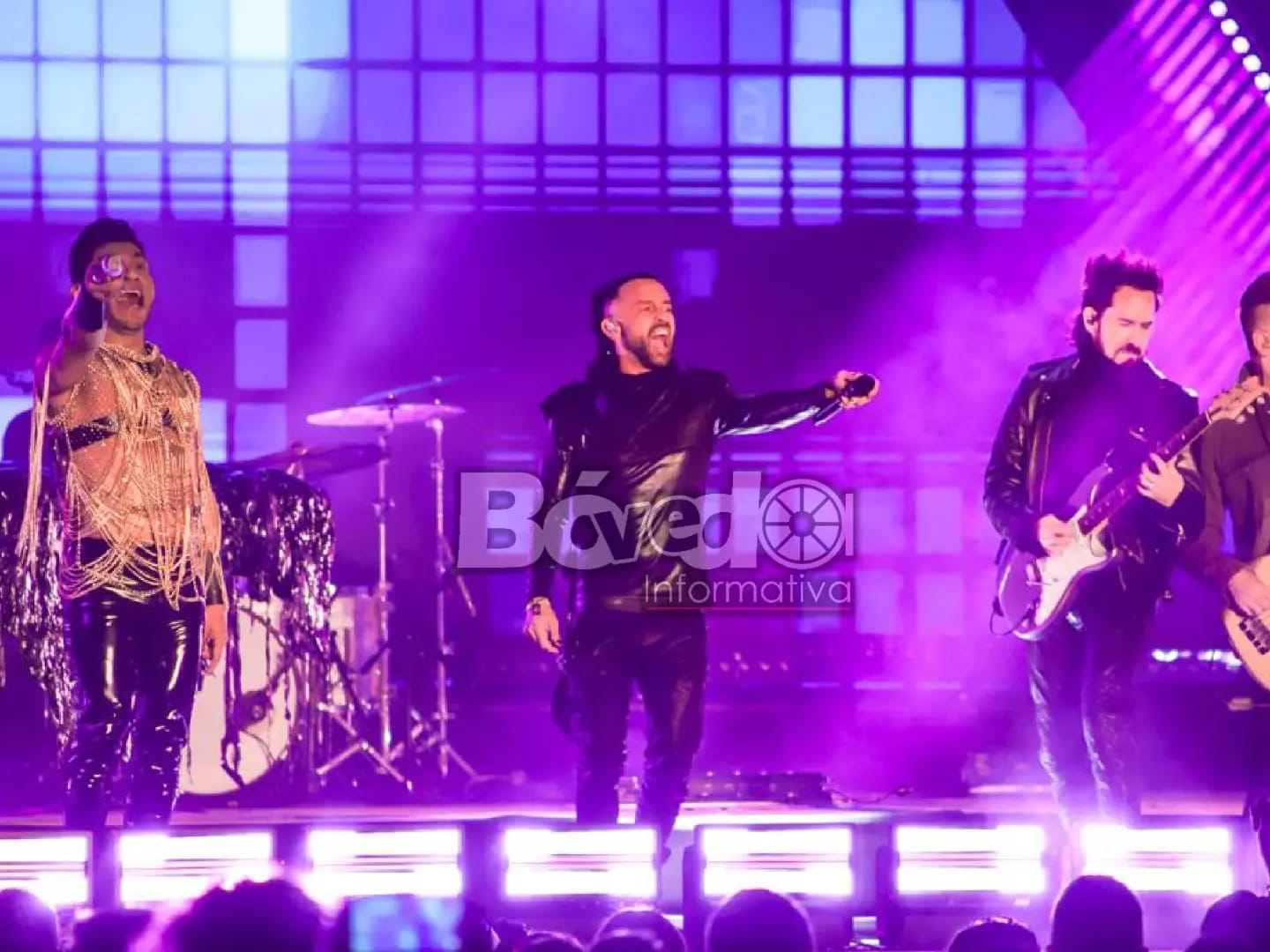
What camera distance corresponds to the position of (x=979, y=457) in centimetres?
1309

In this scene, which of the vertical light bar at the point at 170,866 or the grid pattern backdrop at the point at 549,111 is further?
the grid pattern backdrop at the point at 549,111

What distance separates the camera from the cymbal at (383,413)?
9.57 m

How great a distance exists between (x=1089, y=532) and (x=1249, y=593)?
0.53 metres

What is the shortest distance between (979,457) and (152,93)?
6.42 m

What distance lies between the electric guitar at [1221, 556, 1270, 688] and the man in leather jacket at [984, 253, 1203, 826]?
244 mm

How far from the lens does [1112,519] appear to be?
5.92 m

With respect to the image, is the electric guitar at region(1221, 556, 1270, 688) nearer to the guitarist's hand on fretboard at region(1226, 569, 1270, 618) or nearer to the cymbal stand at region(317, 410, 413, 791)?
the guitarist's hand on fretboard at region(1226, 569, 1270, 618)

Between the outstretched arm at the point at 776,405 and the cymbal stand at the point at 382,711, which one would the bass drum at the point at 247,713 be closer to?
the cymbal stand at the point at 382,711

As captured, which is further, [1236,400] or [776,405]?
[776,405]

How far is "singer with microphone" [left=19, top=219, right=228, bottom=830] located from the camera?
5434mm

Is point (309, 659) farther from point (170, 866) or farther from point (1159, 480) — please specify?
point (1159, 480)

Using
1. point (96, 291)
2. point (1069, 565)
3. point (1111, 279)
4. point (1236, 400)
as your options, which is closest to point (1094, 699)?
point (1069, 565)

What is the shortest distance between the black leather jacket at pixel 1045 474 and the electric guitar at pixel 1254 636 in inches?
9.6

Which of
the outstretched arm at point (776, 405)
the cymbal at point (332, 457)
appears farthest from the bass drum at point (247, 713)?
the outstretched arm at point (776, 405)
